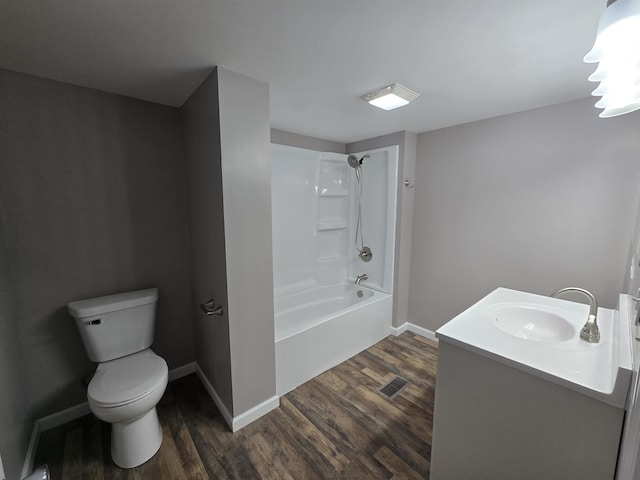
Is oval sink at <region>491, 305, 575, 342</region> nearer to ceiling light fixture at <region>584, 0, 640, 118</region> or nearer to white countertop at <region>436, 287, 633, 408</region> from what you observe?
white countertop at <region>436, 287, 633, 408</region>

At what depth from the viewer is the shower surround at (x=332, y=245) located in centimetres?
265

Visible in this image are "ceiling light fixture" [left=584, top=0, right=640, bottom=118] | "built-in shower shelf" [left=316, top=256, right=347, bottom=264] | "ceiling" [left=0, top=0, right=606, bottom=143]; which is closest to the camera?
"ceiling light fixture" [left=584, top=0, right=640, bottom=118]

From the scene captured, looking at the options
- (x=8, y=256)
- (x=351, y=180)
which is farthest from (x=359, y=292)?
(x=8, y=256)

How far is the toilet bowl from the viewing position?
→ 140 cm

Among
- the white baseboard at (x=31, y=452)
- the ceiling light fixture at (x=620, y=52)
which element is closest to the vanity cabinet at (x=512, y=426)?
the ceiling light fixture at (x=620, y=52)

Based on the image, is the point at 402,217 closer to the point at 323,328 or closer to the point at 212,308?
the point at 323,328

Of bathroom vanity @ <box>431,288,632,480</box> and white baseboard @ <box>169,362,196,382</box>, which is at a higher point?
bathroom vanity @ <box>431,288,632,480</box>

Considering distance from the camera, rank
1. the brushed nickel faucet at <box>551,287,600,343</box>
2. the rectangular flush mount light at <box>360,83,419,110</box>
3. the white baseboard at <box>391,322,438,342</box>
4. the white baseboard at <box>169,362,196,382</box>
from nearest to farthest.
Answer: the brushed nickel faucet at <box>551,287,600,343</box>, the rectangular flush mount light at <box>360,83,419,110</box>, the white baseboard at <box>169,362,196,382</box>, the white baseboard at <box>391,322,438,342</box>

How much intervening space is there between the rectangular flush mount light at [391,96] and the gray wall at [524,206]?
978 mm

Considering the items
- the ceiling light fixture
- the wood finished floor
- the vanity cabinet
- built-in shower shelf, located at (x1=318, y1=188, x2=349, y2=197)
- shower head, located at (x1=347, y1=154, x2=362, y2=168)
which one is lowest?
the wood finished floor

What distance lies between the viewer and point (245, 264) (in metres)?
1.65

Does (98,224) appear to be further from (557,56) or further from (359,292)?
(557,56)

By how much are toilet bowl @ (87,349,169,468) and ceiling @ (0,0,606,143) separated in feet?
5.83

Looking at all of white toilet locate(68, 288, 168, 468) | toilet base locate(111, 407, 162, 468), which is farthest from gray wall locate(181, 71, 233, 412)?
toilet base locate(111, 407, 162, 468)
